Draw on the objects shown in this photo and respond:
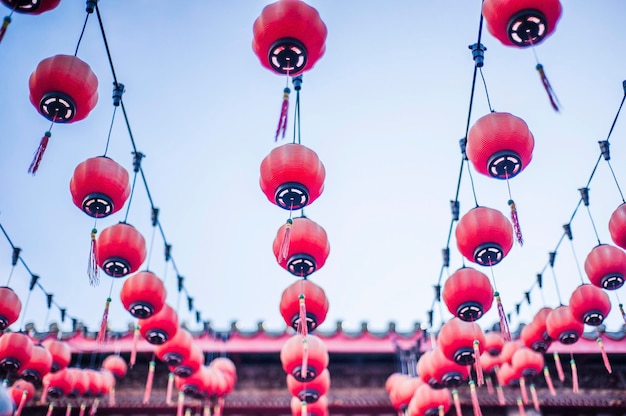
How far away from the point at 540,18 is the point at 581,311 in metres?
3.83

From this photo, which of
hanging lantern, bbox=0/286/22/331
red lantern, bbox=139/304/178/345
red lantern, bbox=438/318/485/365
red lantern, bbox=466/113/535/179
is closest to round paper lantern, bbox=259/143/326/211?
red lantern, bbox=466/113/535/179

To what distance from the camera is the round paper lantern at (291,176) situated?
12.5ft

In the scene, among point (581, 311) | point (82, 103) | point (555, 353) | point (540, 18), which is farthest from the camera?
point (555, 353)

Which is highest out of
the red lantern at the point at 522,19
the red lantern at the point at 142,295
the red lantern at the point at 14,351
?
the red lantern at the point at 522,19

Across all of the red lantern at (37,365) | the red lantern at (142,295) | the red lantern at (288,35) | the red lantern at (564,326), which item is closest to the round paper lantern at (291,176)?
the red lantern at (288,35)

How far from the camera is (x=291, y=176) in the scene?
12.5ft

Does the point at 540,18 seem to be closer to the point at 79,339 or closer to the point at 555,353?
the point at 555,353

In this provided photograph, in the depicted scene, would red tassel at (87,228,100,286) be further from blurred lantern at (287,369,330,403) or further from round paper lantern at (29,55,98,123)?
blurred lantern at (287,369,330,403)

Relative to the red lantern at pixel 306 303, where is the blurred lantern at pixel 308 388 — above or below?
below

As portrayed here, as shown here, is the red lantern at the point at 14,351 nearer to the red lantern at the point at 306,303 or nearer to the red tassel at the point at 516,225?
the red lantern at the point at 306,303

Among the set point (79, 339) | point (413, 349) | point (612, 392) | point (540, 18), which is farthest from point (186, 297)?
point (612, 392)

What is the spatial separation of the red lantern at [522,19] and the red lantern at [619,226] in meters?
2.38

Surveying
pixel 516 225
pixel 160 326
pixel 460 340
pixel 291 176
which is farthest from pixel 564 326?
pixel 160 326

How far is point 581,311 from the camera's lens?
5.70 m
